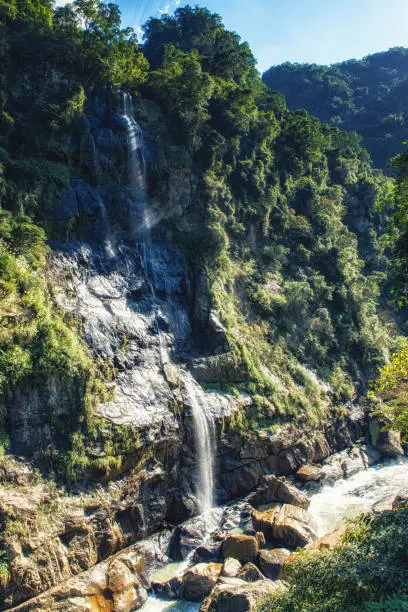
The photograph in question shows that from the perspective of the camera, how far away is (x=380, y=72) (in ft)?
295

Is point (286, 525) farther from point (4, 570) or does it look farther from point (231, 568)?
point (4, 570)

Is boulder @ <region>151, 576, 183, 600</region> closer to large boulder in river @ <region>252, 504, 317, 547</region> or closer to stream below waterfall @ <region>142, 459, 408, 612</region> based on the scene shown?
stream below waterfall @ <region>142, 459, 408, 612</region>

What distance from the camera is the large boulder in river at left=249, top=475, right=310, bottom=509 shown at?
58.7 ft

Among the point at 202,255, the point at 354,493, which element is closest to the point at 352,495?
the point at 354,493

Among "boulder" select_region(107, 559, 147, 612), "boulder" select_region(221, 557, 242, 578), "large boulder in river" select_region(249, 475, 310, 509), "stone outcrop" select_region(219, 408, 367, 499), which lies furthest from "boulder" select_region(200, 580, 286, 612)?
"stone outcrop" select_region(219, 408, 367, 499)

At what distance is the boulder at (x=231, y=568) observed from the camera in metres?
13.1

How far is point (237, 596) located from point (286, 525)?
545 cm

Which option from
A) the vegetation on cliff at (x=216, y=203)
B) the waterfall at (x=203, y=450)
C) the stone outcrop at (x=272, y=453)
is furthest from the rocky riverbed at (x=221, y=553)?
the vegetation on cliff at (x=216, y=203)

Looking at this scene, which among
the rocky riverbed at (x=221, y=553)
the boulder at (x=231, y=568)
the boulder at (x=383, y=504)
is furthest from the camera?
the boulder at (x=383, y=504)

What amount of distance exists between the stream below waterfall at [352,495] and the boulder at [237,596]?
357cm

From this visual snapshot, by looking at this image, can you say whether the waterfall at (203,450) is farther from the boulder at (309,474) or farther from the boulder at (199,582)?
the boulder at (309,474)

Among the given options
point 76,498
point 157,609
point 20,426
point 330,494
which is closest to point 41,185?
point 20,426

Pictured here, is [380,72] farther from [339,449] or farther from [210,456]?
[210,456]

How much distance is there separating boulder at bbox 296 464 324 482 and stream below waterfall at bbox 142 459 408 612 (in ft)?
1.77
